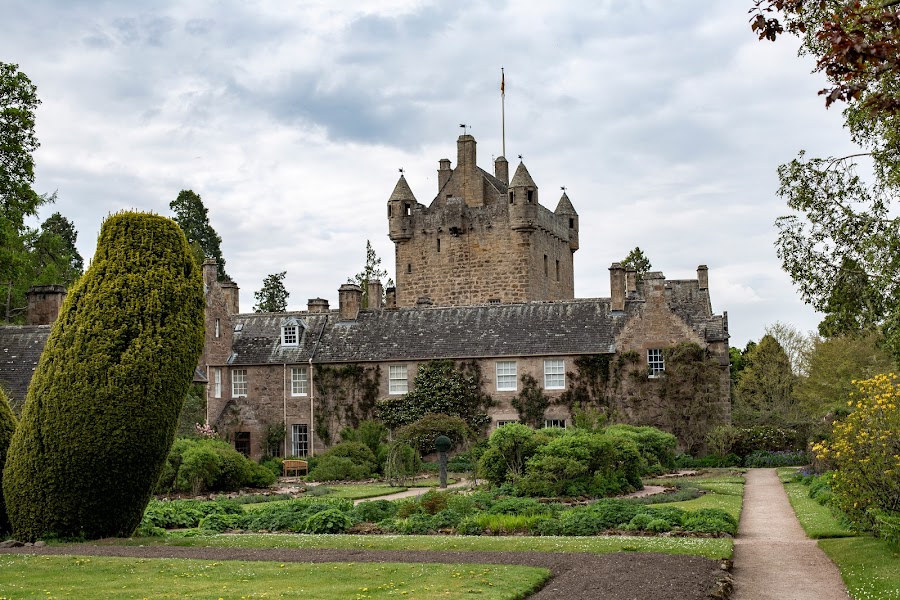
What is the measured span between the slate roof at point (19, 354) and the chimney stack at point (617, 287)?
21.1m

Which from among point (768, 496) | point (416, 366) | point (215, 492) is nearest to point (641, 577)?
point (768, 496)

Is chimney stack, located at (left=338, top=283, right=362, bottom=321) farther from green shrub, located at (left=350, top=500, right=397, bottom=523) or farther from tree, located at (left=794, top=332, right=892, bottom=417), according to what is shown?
green shrub, located at (left=350, top=500, right=397, bottom=523)

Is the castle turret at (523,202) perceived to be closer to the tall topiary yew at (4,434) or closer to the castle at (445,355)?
the castle at (445,355)

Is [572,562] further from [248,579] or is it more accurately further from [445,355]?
[445,355]

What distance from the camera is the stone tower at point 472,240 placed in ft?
165

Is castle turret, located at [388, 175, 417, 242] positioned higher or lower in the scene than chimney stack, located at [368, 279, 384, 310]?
higher

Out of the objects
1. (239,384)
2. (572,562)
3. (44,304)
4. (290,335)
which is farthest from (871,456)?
(239,384)

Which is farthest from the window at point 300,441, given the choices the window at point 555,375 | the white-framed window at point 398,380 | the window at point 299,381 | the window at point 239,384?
the window at point 555,375

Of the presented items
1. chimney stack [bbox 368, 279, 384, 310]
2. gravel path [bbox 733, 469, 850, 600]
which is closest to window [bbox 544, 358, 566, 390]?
chimney stack [bbox 368, 279, 384, 310]

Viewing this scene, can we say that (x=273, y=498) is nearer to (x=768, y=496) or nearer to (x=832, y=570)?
(x=768, y=496)

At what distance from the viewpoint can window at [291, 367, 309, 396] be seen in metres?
41.9

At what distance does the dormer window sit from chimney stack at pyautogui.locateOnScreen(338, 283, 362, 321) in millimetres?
1998

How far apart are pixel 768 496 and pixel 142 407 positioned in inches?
595

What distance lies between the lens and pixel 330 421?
41281 mm
